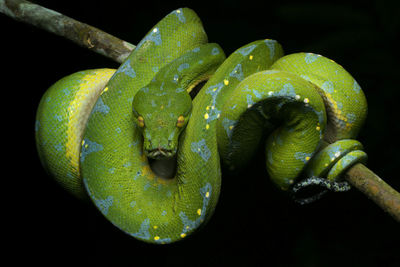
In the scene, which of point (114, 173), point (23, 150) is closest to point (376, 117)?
point (114, 173)

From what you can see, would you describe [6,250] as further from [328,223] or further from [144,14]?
[328,223]

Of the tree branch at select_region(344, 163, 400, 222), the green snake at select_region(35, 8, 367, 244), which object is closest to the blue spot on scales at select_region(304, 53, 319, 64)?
the green snake at select_region(35, 8, 367, 244)

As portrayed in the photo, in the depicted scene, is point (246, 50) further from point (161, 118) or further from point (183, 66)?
point (161, 118)

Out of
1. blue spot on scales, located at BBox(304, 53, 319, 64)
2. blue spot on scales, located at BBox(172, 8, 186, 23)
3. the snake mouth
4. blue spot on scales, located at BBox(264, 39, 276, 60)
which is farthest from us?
blue spot on scales, located at BBox(172, 8, 186, 23)

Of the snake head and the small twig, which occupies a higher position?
the small twig

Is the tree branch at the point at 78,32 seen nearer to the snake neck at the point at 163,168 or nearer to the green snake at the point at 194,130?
the green snake at the point at 194,130

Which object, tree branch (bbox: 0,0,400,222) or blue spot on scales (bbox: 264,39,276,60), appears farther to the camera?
blue spot on scales (bbox: 264,39,276,60)

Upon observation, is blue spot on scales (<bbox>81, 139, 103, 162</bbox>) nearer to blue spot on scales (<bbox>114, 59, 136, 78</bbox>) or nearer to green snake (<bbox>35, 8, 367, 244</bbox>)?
green snake (<bbox>35, 8, 367, 244</bbox>)
